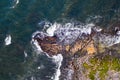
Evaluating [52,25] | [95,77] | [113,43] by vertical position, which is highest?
[52,25]

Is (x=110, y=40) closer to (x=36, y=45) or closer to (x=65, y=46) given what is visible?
(x=65, y=46)

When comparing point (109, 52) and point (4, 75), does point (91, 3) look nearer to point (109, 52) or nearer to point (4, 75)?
point (109, 52)

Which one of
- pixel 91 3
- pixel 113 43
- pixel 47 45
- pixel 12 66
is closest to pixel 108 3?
pixel 91 3

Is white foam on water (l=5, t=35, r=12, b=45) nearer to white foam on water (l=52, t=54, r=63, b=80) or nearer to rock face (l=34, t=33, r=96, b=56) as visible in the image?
rock face (l=34, t=33, r=96, b=56)

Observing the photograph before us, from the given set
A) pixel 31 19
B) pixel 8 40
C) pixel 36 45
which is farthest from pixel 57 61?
pixel 31 19

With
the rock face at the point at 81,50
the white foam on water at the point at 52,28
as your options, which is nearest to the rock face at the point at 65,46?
the rock face at the point at 81,50

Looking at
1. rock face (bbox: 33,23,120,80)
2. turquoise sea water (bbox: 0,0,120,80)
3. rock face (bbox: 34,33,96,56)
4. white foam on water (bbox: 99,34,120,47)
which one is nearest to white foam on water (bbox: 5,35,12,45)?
turquoise sea water (bbox: 0,0,120,80)

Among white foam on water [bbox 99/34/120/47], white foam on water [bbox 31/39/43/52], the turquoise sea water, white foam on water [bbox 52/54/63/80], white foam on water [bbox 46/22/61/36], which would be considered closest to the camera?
white foam on water [bbox 99/34/120/47]

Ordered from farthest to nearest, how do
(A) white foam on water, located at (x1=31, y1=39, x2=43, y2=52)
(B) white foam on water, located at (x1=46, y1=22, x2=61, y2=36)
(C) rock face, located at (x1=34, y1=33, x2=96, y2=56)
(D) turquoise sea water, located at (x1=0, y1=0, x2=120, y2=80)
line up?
1. (B) white foam on water, located at (x1=46, y1=22, x2=61, y2=36)
2. (A) white foam on water, located at (x1=31, y1=39, x2=43, y2=52)
3. (D) turquoise sea water, located at (x1=0, y1=0, x2=120, y2=80)
4. (C) rock face, located at (x1=34, y1=33, x2=96, y2=56)
